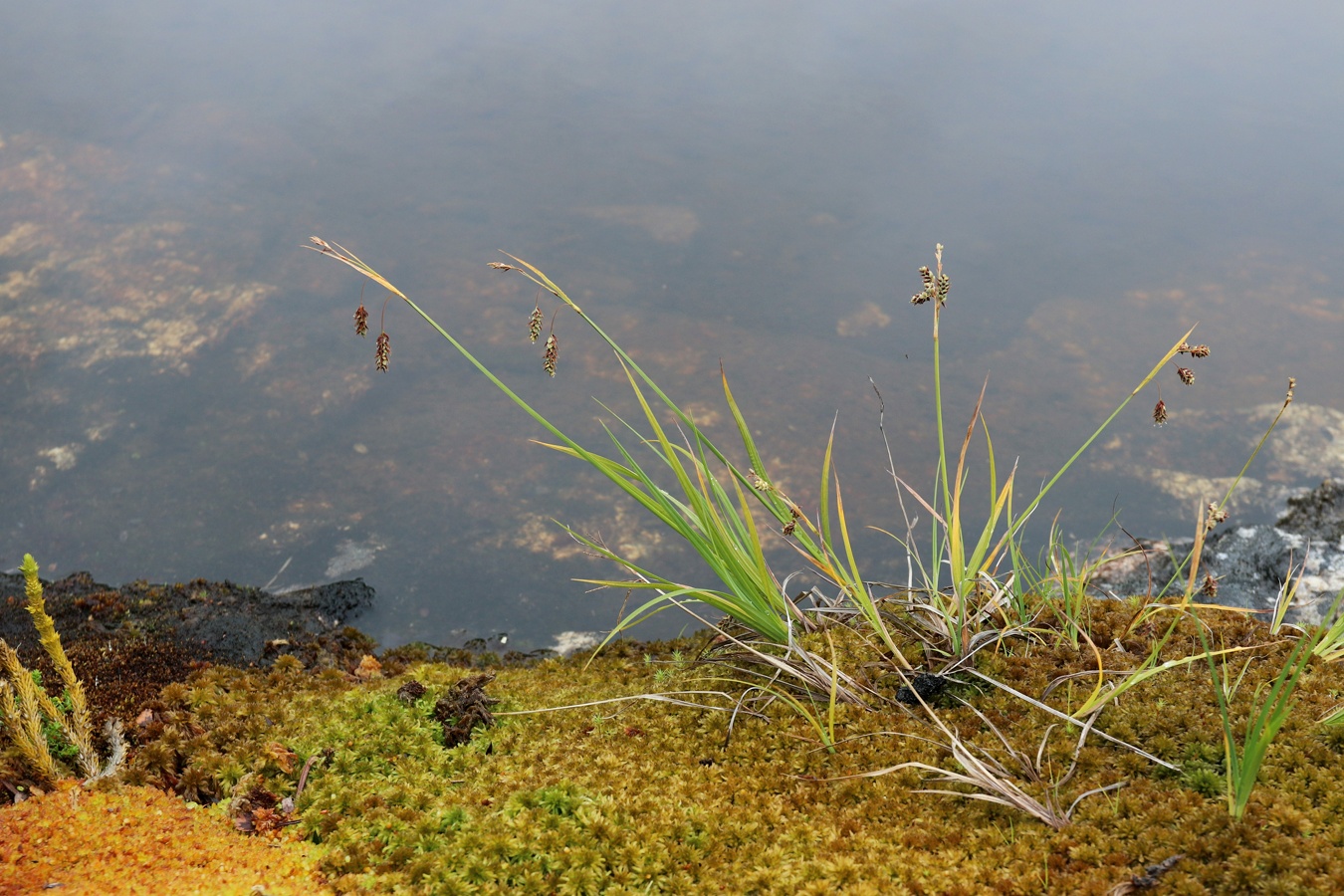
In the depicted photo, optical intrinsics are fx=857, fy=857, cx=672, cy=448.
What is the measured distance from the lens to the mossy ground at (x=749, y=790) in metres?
1.72

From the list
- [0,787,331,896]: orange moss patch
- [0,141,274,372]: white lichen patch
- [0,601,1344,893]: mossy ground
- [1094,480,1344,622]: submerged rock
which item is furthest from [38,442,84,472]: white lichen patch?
[1094,480,1344,622]: submerged rock

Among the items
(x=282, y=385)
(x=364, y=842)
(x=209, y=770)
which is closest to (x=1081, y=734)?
(x=364, y=842)

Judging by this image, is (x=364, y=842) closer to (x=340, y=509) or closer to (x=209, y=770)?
(x=209, y=770)

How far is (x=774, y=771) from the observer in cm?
214

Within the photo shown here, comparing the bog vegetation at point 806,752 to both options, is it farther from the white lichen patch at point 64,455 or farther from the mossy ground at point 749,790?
the white lichen patch at point 64,455

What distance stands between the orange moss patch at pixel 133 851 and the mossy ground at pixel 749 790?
76 millimetres

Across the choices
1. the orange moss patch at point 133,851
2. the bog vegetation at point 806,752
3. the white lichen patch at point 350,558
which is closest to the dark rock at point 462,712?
the bog vegetation at point 806,752

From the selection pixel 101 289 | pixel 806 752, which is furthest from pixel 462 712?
pixel 101 289

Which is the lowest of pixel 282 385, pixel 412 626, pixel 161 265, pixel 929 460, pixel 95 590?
pixel 412 626

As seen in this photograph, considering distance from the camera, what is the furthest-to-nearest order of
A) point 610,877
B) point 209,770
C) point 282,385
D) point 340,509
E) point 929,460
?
point 282,385 → point 929,460 → point 340,509 → point 209,770 → point 610,877

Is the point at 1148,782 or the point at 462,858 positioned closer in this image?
the point at 462,858

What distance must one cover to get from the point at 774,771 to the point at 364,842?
968mm

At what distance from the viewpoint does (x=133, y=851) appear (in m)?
1.74

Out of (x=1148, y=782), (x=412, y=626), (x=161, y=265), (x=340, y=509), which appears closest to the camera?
(x=1148, y=782)
